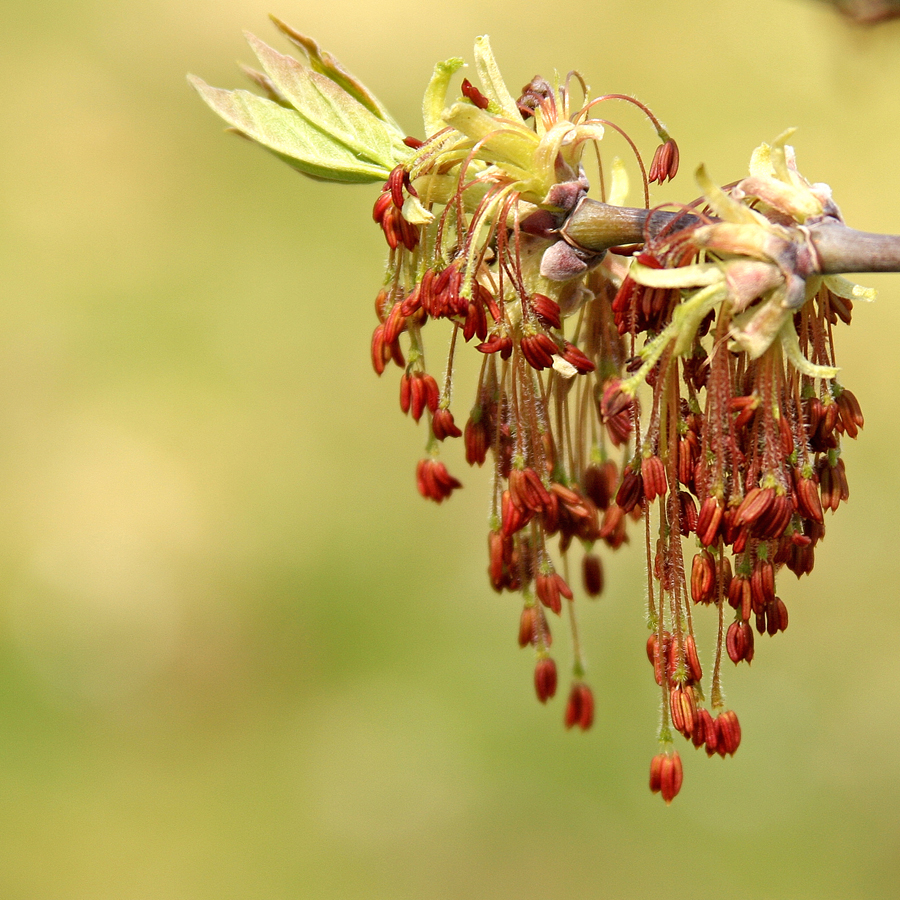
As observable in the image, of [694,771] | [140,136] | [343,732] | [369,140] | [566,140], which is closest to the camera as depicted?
[566,140]

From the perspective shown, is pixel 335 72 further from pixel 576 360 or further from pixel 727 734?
pixel 727 734

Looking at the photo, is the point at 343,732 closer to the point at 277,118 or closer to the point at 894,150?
the point at 277,118

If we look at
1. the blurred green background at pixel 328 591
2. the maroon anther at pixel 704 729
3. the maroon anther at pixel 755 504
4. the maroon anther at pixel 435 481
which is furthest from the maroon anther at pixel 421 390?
the blurred green background at pixel 328 591

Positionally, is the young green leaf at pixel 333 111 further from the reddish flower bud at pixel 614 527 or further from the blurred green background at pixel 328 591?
the blurred green background at pixel 328 591

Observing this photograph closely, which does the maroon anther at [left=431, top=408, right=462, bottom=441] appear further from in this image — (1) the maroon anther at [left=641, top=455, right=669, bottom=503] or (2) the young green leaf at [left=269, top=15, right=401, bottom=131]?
(2) the young green leaf at [left=269, top=15, right=401, bottom=131]

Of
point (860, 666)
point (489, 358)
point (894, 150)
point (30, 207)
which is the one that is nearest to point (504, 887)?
point (860, 666)

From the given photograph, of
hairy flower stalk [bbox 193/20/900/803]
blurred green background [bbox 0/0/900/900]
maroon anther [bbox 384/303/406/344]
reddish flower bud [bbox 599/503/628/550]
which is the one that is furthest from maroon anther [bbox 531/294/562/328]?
blurred green background [bbox 0/0/900/900]
